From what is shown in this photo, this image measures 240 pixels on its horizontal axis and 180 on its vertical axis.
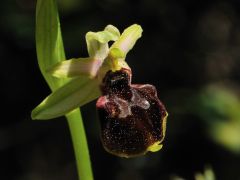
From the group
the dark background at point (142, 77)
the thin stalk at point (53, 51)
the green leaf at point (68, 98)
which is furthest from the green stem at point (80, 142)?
the dark background at point (142, 77)

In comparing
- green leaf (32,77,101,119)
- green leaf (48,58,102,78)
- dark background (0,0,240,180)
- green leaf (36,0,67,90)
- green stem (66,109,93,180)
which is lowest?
dark background (0,0,240,180)

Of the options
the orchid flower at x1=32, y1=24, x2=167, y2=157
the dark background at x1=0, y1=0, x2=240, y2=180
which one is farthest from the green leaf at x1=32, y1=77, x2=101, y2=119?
the dark background at x1=0, y1=0, x2=240, y2=180

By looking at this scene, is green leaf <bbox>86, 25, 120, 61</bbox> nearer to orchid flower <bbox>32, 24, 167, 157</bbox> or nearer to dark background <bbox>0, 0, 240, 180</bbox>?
orchid flower <bbox>32, 24, 167, 157</bbox>

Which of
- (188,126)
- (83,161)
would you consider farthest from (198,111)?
(83,161)

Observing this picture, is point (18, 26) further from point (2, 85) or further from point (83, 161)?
point (83, 161)

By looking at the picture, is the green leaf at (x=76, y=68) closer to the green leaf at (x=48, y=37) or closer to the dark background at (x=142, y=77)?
the green leaf at (x=48, y=37)

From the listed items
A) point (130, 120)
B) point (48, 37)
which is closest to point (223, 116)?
point (130, 120)

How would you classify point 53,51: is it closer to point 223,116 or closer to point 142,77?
point 223,116
